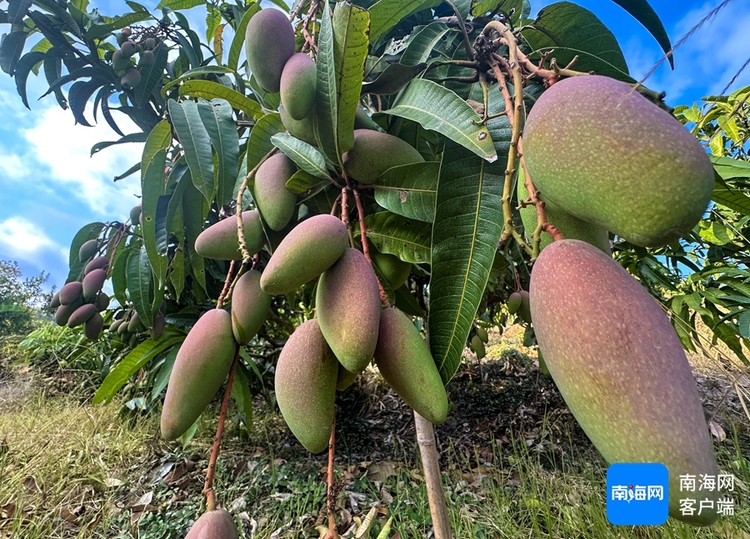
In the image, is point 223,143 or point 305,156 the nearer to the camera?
point 305,156

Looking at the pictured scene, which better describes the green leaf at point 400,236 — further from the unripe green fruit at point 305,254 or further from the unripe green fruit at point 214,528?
the unripe green fruit at point 214,528

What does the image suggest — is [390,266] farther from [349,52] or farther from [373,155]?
[349,52]

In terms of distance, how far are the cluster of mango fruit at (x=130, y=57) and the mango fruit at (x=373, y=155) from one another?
135cm

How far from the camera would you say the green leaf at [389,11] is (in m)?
0.72

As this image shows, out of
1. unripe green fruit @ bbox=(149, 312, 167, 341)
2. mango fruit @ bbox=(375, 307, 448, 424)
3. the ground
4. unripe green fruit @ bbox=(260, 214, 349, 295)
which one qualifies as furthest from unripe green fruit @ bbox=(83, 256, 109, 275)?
mango fruit @ bbox=(375, 307, 448, 424)

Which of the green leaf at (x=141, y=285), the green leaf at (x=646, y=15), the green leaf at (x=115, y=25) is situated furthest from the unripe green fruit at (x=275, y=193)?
the green leaf at (x=115, y=25)

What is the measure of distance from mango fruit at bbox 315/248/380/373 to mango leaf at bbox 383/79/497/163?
0.62ft

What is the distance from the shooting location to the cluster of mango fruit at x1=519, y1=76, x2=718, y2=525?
0.30m

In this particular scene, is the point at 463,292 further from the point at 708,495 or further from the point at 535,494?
the point at 535,494

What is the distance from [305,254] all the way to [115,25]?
1.65 metres

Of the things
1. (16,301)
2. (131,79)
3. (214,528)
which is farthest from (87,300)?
(16,301)

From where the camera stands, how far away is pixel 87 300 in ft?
4.86

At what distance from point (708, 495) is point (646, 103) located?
0.29 m

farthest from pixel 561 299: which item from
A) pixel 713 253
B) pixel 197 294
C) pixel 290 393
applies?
pixel 713 253
